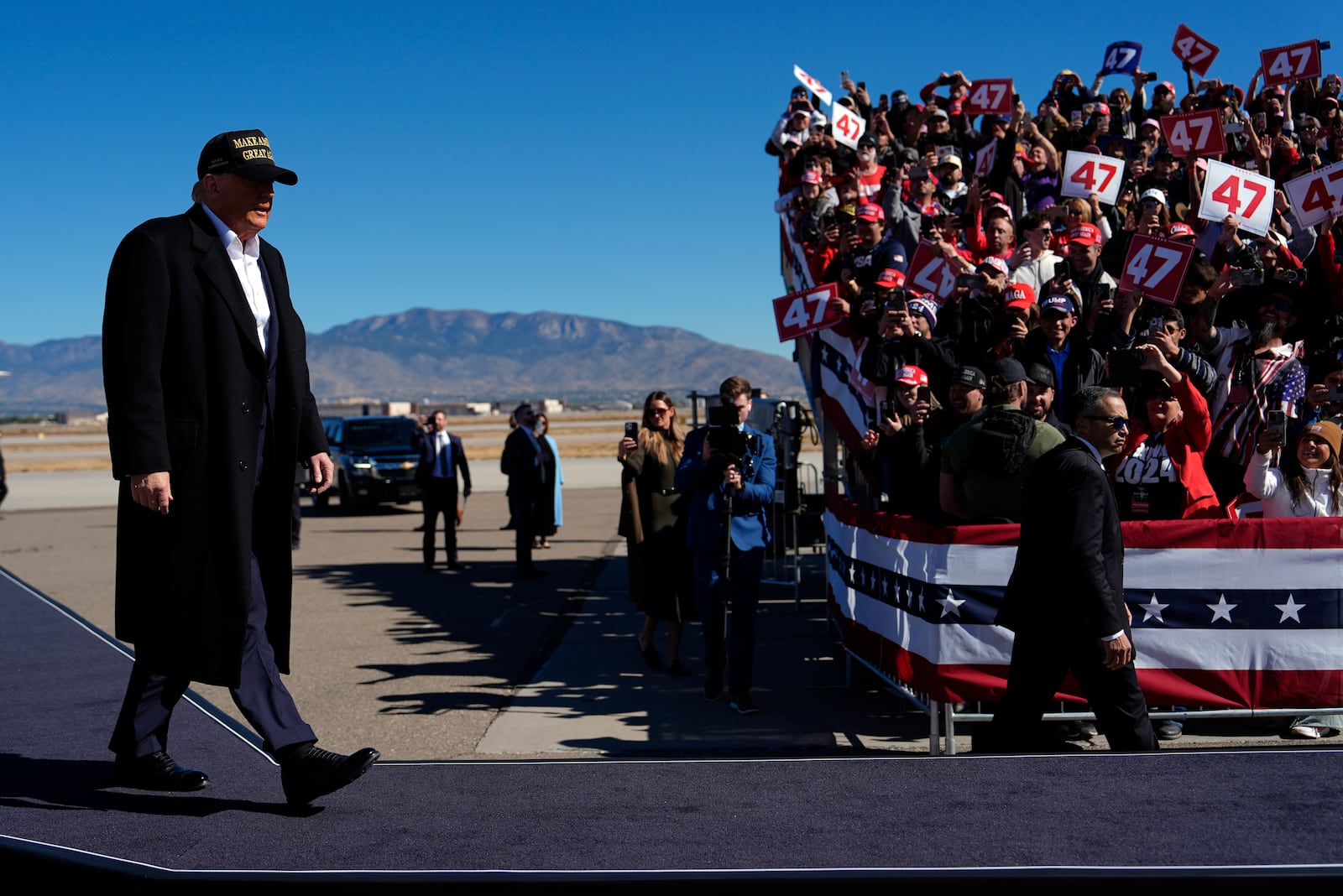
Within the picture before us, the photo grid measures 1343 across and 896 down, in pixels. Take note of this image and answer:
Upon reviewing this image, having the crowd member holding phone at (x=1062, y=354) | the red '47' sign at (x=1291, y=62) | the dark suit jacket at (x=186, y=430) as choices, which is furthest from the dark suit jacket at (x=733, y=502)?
the red '47' sign at (x=1291, y=62)

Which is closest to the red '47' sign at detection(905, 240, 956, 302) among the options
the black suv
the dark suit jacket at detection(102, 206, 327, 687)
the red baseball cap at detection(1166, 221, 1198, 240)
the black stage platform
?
the red baseball cap at detection(1166, 221, 1198, 240)

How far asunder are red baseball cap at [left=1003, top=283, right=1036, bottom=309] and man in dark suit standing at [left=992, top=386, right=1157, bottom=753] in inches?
115

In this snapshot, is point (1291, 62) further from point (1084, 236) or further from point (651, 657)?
point (651, 657)

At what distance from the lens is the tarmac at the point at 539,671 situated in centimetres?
691

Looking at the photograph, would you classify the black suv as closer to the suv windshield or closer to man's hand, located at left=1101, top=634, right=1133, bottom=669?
the suv windshield

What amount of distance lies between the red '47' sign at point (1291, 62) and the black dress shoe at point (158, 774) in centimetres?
1183

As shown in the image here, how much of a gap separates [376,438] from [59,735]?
21.1m

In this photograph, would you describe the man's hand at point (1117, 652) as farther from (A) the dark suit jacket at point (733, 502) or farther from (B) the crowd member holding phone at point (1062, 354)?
(A) the dark suit jacket at point (733, 502)

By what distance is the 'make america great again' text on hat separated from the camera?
12.1ft

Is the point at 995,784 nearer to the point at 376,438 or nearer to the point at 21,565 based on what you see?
the point at 21,565

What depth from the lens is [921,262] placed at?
8.45 m

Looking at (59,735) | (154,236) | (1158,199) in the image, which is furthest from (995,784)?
(1158,199)

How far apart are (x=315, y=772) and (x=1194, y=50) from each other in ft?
44.0

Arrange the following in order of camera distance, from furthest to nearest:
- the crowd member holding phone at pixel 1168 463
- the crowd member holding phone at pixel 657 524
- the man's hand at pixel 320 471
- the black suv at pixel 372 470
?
the black suv at pixel 372 470
the crowd member holding phone at pixel 657 524
the crowd member holding phone at pixel 1168 463
the man's hand at pixel 320 471
